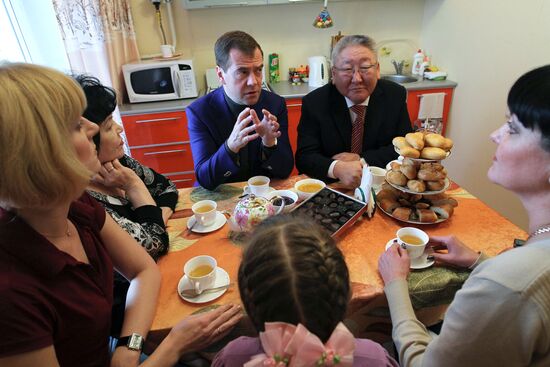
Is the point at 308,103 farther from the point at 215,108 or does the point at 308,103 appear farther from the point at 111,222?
the point at 111,222

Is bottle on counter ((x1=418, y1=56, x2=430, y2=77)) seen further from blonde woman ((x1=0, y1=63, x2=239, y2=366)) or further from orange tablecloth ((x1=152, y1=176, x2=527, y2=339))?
blonde woman ((x1=0, y1=63, x2=239, y2=366))

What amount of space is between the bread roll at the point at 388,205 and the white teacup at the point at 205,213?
2.08ft

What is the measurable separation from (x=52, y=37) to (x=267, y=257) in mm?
2623

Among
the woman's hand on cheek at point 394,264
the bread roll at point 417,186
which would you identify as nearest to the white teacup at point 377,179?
the bread roll at point 417,186

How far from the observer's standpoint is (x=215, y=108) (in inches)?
72.5

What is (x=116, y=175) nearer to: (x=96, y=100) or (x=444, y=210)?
(x=96, y=100)

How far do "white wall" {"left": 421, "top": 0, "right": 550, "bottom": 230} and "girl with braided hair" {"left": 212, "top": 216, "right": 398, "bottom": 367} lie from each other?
2356mm

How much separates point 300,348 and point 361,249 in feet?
2.03

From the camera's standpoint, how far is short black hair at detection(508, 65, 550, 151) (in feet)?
2.57

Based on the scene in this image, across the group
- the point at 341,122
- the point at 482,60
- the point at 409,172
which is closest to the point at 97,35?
the point at 341,122

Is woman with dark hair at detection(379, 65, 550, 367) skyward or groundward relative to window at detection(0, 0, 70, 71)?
groundward

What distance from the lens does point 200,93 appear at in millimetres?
3232

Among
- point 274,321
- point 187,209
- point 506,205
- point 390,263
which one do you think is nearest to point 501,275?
point 390,263

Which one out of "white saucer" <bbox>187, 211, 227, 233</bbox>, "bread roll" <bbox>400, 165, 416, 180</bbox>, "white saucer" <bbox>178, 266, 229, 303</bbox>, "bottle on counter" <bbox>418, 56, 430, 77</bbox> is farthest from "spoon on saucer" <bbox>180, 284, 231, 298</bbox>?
"bottle on counter" <bbox>418, 56, 430, 77</bbox>
